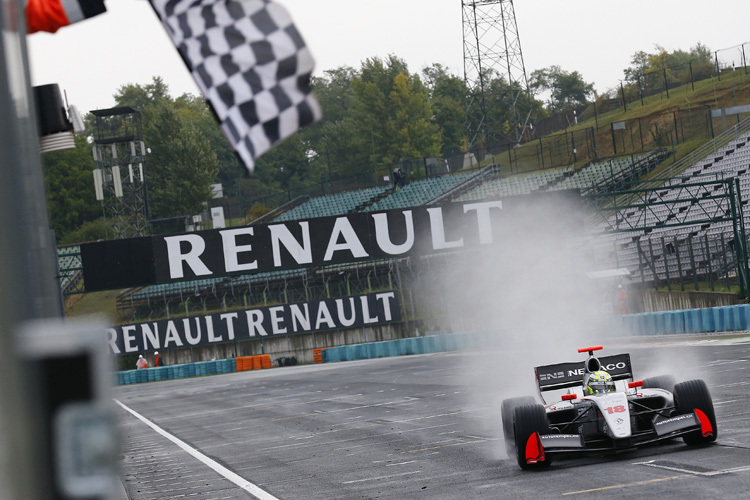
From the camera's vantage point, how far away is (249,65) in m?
5.91

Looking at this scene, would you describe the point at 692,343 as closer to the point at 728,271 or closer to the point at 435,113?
the point at 728,271

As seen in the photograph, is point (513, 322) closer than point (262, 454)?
No

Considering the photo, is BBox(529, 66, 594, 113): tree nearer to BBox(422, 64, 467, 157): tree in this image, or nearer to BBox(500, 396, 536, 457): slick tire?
BBox(422, 64, 467, 157): tree

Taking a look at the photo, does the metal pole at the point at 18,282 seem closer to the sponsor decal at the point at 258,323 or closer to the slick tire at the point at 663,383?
the slick tire at the point at 663,383

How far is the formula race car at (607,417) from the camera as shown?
37.7 feet

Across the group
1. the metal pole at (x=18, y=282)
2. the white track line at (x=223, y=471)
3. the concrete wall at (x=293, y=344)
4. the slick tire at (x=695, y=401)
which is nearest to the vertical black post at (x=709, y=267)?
the concrete wall at (x=293, y=344)

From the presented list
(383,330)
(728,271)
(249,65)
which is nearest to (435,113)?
Answer: (383,330)

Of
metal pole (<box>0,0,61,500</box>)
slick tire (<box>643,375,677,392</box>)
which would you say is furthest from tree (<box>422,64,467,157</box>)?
metal pole (<box>0,0,61,500</box>)

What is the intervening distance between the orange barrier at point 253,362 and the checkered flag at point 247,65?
157ft

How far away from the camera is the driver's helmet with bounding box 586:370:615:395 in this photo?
12211 mm

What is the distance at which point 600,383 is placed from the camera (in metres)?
12.2

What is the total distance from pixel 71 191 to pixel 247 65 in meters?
99.7

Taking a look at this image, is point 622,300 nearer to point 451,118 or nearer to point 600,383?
point 600,383

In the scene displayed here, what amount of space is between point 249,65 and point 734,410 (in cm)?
1138
